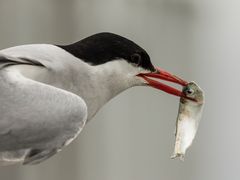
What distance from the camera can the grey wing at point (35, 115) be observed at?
1.04 metres

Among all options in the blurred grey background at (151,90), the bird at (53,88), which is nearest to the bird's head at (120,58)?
the bird at (53,88)

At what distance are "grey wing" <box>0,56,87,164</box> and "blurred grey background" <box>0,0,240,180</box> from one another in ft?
3.45

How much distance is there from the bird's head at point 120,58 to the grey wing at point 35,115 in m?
0.17

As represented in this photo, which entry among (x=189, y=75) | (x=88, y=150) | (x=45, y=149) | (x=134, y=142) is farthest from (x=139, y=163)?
(x=45, y=149)

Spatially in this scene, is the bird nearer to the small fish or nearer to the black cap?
the black cap

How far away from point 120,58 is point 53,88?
0.76ft

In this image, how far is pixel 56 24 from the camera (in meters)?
2.23

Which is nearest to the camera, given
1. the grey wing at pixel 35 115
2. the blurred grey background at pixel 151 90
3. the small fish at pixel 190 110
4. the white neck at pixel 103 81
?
the grey wing at pixel 35 115

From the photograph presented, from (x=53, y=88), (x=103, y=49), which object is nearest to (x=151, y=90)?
(x=103, y=49)

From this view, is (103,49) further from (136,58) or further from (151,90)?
(151,90)

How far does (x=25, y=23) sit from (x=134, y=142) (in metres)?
0.64

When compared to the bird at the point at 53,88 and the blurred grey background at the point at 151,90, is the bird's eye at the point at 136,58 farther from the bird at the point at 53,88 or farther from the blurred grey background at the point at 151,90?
the blurred grey background at the point at 151,90

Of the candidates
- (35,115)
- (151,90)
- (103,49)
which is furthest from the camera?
(151,90)

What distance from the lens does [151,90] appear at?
245 cm
